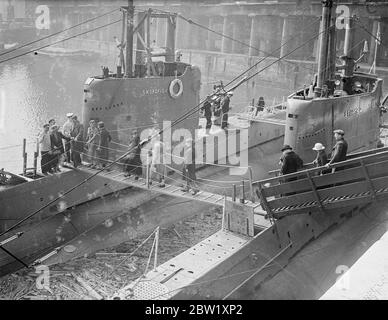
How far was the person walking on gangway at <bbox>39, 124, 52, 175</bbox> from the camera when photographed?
14.1 metres

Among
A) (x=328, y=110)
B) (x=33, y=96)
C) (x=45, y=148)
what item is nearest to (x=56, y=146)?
(x=45, y=148)

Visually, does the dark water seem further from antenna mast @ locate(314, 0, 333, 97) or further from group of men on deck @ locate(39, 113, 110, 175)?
antenna mast @ locate(314, 0, 333, 97)

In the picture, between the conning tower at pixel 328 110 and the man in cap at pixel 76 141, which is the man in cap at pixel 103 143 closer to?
the man in cap at pixel 76 141

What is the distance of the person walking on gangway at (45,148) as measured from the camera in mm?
14137

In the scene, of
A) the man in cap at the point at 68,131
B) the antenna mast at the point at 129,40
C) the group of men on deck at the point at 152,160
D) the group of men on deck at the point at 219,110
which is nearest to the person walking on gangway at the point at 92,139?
the man in cap at the point at 68,131

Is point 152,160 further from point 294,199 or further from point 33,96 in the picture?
point 33,96

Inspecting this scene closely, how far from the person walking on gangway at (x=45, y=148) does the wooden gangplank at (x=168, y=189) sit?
3.26 feet

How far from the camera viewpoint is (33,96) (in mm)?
41844

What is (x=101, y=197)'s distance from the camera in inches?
618

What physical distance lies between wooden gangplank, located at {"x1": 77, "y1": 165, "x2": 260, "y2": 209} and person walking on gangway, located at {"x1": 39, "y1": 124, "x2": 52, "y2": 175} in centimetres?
99

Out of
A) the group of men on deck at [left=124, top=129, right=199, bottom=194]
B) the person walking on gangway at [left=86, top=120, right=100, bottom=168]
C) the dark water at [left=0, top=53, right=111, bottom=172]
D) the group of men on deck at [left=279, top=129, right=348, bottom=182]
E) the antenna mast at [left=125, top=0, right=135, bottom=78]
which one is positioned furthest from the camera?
the dark water at [left=0, top=53, right=111, bottom=172]

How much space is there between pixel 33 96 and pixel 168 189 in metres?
32.8

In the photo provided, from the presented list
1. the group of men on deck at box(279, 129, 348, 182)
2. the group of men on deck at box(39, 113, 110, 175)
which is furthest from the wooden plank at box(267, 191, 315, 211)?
the group of men on deck at box(39, 113, 110, 175)
